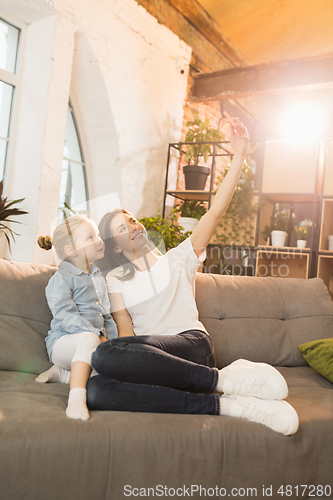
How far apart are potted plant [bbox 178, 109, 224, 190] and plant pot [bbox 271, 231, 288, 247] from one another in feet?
2.82

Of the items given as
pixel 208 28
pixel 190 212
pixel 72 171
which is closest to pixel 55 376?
pixel 72 171

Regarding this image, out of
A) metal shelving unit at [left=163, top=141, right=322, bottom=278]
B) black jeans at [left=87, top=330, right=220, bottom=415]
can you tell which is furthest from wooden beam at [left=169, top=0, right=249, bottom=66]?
black jeans at [left=87, top=330, right=220, bottom=415]

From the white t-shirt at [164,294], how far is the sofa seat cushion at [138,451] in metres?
0.46

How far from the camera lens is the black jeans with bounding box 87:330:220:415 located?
1276 mm

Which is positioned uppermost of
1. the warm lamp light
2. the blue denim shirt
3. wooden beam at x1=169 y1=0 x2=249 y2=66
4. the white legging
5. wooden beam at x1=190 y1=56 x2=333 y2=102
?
wooden beam at x1=169 y1=0 x2=249 y2=66

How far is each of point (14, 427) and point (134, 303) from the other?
752 millimetres

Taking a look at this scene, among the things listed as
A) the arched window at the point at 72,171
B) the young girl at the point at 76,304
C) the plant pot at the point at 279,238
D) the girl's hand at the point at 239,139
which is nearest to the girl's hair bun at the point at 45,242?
the young girl at the point at 76,304

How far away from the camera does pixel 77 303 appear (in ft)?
5.41

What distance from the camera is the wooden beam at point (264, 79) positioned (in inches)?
151

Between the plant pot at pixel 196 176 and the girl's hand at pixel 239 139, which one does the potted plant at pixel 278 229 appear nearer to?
the plant pot at pixel 196 176

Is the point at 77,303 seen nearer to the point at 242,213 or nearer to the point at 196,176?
the point at 242,213

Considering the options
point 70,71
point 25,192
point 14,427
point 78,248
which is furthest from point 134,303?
point 70,71

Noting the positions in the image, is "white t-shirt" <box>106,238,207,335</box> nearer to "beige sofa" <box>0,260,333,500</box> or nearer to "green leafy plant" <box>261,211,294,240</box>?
"beige sofa" <box>0,260,333,500</box>

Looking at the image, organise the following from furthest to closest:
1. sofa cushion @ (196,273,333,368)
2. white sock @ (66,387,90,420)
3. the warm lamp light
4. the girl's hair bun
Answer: the warm lamp light → sofa cushion @ (196,273,333,368) → the girl's hair bun → white sock @ (66,387,90,420)
